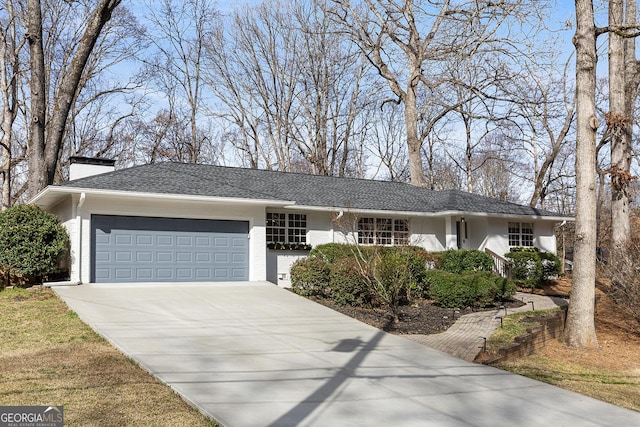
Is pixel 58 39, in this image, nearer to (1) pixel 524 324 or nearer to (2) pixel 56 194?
(2) pixel 56 194

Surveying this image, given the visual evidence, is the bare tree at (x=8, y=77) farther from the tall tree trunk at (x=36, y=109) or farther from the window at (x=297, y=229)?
the window at (x=297, y=229)

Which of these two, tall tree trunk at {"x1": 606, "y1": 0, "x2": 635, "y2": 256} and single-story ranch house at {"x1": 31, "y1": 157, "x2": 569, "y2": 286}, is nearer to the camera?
single-story ranch house at {"x1": 31, "y1": 157, "x2": 569, "y2": 286}

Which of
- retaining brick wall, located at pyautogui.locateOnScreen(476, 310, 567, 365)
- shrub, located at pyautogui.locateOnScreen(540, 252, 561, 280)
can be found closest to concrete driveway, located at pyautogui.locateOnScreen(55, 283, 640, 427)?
retaining brick wall, located at pyautogui.locateOnScreen(476, 310, 567, 365)

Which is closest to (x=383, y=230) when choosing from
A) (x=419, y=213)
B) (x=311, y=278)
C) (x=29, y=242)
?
(x=419, y=213)

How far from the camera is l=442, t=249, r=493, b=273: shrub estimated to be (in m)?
19.0

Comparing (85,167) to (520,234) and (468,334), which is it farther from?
(520,234)

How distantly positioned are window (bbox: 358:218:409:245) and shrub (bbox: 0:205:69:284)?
1015 cm

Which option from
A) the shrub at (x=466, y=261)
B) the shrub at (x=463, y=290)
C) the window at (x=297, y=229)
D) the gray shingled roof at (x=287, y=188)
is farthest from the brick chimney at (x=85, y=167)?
the shrub at (x=466, y=261)

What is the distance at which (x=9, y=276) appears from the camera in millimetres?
15117

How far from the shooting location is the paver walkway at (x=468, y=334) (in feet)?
34.6

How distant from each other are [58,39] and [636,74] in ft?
90.5

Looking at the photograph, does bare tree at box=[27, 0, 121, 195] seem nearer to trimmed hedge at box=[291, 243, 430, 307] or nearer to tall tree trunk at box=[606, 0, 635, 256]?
trimmed hedge at box=[291, 243, 430, 307]

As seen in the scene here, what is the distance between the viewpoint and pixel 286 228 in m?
19.0

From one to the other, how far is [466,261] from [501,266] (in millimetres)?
2669
